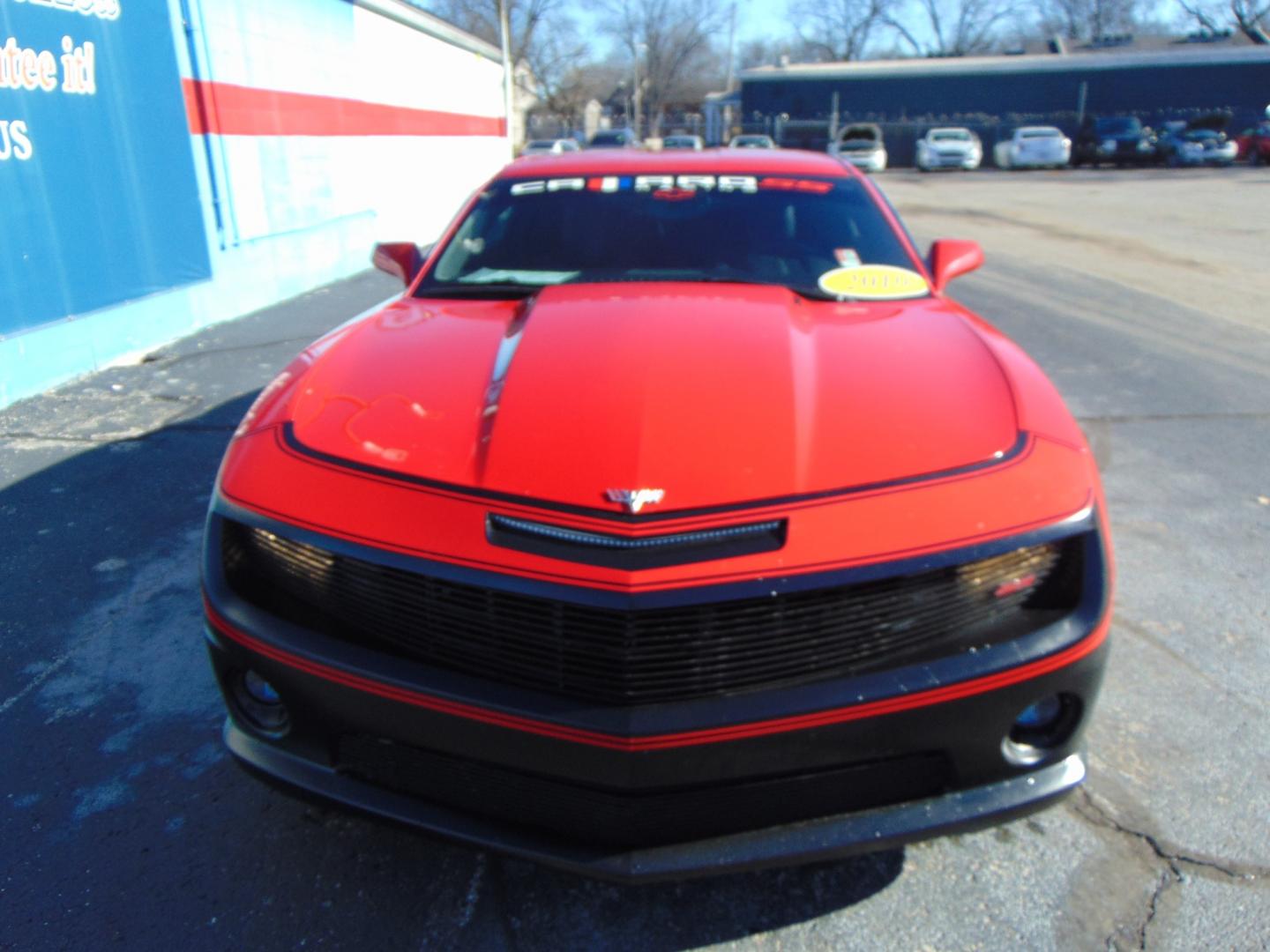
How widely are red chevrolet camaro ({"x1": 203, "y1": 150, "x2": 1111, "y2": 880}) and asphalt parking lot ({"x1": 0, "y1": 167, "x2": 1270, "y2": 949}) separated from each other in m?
0.39

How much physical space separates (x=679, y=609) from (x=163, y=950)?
4.53ft

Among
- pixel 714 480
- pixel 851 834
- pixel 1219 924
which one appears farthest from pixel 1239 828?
pixel 714 480

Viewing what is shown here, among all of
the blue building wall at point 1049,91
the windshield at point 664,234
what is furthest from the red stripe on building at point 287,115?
the blue building wall at point 1049,91

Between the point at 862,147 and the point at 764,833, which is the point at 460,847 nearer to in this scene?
the point at 764,833

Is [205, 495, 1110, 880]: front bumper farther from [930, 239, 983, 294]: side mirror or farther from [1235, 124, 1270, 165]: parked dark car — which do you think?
[1235, 124, 1270, 165]: parked dark car

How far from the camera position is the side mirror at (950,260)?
345 centimetres

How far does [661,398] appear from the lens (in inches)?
82.9

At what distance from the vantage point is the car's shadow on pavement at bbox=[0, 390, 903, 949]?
206 cm

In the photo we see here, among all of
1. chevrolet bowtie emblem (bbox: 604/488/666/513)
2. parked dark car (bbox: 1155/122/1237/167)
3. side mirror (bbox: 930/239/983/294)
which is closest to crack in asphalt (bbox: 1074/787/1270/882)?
chevrolet bowtie emblem (bbox: 604/488/666/513)

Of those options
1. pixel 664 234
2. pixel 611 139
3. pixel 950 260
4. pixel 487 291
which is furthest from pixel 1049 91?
pixel 487 291

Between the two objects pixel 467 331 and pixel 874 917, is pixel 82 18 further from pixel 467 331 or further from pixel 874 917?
pixel 874 917

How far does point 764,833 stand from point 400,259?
105 inches

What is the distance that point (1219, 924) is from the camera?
2.02 meters

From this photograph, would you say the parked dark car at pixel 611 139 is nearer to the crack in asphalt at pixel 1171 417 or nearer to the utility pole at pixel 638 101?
the utility pole at pixel 638 101
